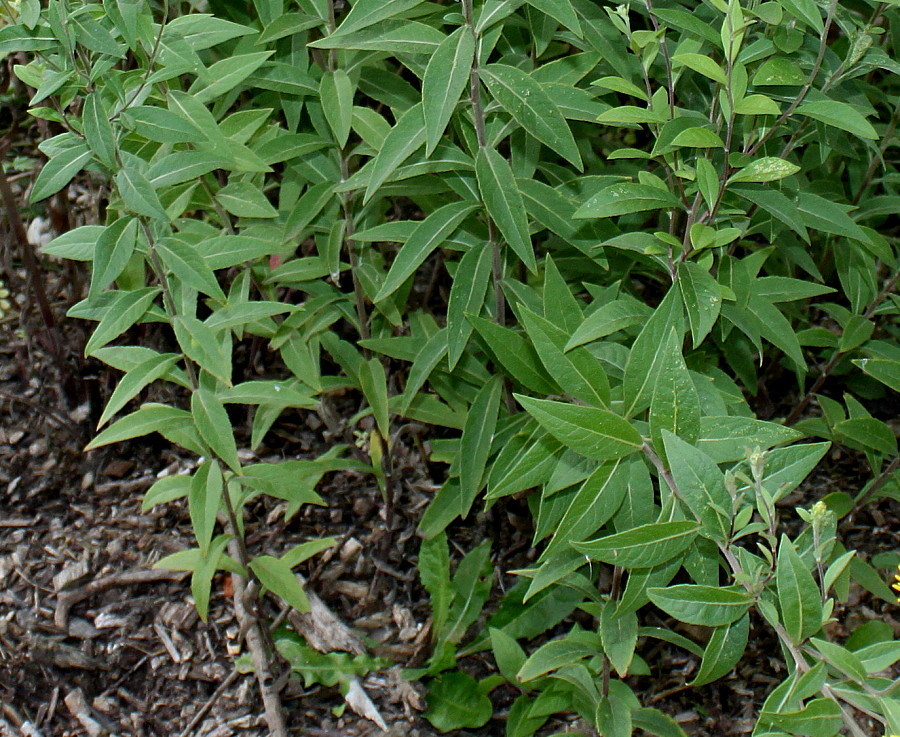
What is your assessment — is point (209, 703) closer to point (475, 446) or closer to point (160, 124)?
point (475, 446)

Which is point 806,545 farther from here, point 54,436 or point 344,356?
point 54,436

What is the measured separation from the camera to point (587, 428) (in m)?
1.59

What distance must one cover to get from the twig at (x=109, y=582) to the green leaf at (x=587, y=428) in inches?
62.8

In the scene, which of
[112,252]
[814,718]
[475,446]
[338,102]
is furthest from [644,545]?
[338,102]

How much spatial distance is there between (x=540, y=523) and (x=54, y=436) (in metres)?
1.81

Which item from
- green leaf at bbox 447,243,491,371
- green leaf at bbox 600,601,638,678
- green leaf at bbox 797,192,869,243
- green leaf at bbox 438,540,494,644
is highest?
green leaf at bbox 797,192,869,243

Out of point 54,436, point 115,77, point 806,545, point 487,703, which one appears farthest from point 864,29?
point 54,436

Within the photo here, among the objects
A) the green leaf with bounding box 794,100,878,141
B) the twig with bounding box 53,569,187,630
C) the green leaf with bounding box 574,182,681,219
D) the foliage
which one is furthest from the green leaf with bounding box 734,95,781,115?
the twig with bounding box 53,569,187,630

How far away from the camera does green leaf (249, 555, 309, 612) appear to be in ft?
7.79

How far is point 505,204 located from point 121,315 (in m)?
0.81

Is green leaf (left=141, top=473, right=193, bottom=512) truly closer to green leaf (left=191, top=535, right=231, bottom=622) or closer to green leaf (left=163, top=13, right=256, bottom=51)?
green leaf (left=191, top=535, right=231, bottom=622)

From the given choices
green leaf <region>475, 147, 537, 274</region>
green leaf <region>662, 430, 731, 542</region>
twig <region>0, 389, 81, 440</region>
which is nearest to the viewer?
green leaf <region>662, 430, 731, 542</region>

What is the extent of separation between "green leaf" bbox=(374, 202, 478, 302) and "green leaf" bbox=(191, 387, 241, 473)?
1.37 ft

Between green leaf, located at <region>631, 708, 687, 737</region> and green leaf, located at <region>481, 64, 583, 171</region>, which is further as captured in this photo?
green leaf, located at <region>631, 708, 687, 737</region>
